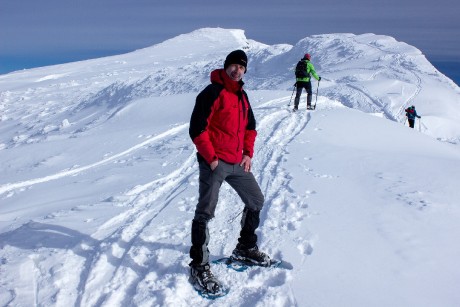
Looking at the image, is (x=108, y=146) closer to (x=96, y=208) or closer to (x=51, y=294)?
(x=96, y=208)

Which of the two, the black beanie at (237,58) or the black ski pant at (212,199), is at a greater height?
the black beanie at (237,58)

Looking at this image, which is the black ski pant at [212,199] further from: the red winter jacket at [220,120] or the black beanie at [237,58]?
the black beanie at [237,58]

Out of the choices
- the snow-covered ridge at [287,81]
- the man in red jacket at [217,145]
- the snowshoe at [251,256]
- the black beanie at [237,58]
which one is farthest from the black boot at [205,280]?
the snow-covered ridge at [287,81]

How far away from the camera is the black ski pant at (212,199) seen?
3.50 metres

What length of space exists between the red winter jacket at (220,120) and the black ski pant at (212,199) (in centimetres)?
11

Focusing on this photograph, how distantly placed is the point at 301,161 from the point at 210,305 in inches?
199

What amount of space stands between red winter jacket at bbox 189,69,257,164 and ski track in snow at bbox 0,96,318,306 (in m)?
1.23

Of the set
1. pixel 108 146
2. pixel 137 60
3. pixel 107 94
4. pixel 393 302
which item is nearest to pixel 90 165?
pixel 108 146

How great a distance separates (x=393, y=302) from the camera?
3.39 m

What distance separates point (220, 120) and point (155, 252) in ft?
5.70

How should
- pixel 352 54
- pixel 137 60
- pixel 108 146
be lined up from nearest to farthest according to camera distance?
1. pixel 108 146
2. pixel 352 54
3. pixel 137 60

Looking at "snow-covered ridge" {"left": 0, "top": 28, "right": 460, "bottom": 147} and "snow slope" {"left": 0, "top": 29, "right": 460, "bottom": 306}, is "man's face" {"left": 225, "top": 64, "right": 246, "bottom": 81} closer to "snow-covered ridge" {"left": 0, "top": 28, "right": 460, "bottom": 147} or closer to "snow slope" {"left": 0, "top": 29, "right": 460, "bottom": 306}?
"snow slope" {"left": 0, "top": 29, "right": 460, "bottom": 306}

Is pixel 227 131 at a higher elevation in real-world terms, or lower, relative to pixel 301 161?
higher

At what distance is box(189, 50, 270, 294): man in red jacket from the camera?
338cm
